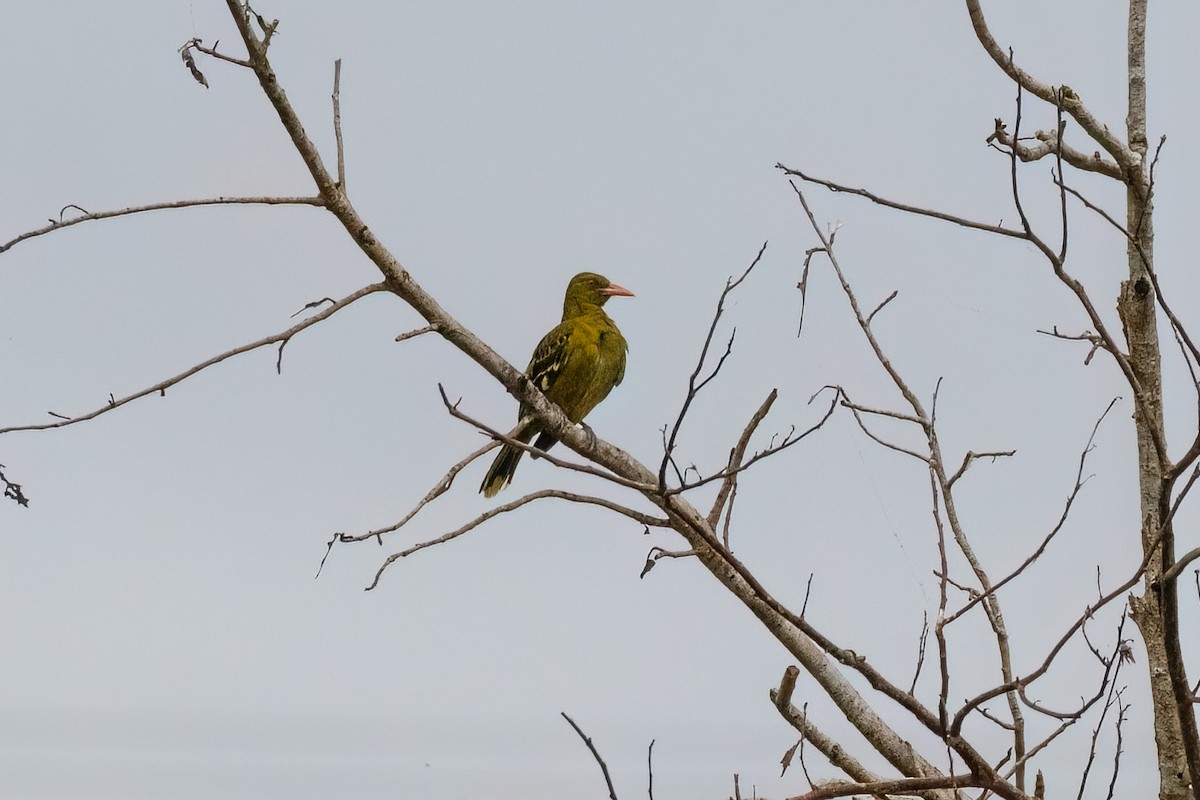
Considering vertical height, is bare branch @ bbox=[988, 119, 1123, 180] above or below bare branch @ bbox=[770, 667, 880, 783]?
above

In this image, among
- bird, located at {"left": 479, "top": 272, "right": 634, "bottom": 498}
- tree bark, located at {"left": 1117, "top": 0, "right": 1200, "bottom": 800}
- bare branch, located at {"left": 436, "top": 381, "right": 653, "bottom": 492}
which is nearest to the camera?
bare branch, located at {"left": 436, "top": 381, "right": 653, "bottom": 492}

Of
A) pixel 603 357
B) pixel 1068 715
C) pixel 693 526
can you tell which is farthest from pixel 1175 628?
pixel 603 357

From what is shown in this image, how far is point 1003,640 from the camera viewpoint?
388 centimetres

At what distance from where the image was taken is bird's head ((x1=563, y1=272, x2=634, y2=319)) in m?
7.27

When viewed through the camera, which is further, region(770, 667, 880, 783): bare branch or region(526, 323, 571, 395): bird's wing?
region(526, 323, 571, 395): bird's wing

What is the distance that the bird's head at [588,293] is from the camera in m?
7.27

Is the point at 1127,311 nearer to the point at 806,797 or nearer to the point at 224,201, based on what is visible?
the point at 806,797

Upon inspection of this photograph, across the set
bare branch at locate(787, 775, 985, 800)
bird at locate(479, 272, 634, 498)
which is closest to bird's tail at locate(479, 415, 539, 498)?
bird at locate(479, 272, 634, 498)

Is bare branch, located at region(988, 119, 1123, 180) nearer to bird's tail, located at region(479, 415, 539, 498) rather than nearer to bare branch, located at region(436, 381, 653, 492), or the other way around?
bare branch, located at region(436, 381, 653, 492)

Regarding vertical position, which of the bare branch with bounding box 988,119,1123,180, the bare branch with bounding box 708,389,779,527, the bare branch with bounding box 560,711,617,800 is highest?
the bare branch with bounding box 988,119,1123,180

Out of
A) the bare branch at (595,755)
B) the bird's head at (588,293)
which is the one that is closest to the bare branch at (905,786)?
the bare branch at (595,755)

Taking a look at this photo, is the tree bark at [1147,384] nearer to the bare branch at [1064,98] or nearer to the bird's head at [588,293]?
the bare branch at [1064,98]

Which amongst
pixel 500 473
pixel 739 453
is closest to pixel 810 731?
pixel 739 453

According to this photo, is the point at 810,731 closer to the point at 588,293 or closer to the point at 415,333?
the point at 415,333
